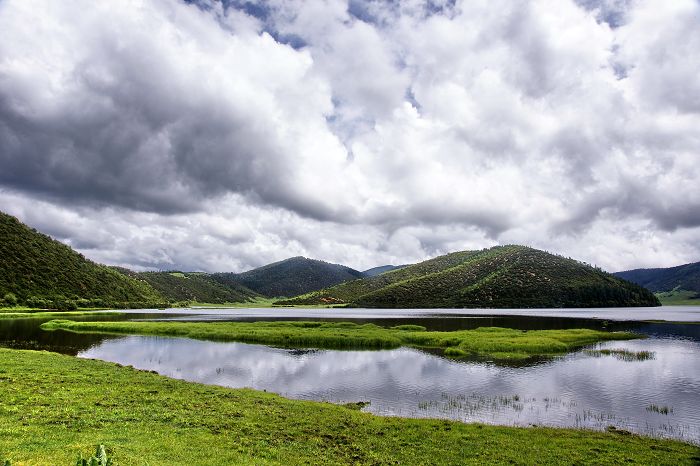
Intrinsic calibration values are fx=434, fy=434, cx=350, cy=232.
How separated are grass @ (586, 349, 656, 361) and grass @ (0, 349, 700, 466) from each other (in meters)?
47.5

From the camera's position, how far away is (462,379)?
5444 centimetres

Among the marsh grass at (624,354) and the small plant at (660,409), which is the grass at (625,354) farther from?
the small plant at (660,409)

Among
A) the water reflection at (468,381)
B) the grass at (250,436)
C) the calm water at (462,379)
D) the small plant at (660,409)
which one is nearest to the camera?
the grass at (250,436)

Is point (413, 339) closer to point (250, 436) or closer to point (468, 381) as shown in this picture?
point (468, 381)

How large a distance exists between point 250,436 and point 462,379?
112 feet

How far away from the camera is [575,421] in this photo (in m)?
37.1

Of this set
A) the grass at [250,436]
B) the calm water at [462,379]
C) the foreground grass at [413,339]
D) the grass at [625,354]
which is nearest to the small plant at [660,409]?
the calm water at [462,379]

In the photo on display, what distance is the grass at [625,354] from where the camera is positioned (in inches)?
2813

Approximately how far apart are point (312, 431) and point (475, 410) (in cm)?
1782

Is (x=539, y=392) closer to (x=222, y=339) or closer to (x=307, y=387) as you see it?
(x=307, y=387)

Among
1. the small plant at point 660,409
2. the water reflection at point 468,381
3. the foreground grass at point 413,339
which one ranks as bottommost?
the small plant at point 660,409

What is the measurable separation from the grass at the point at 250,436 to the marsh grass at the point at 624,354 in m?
47.3

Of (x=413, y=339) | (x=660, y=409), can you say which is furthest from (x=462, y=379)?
A: (x=413, y=339)

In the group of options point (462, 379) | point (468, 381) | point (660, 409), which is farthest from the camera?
point (462, 379)
